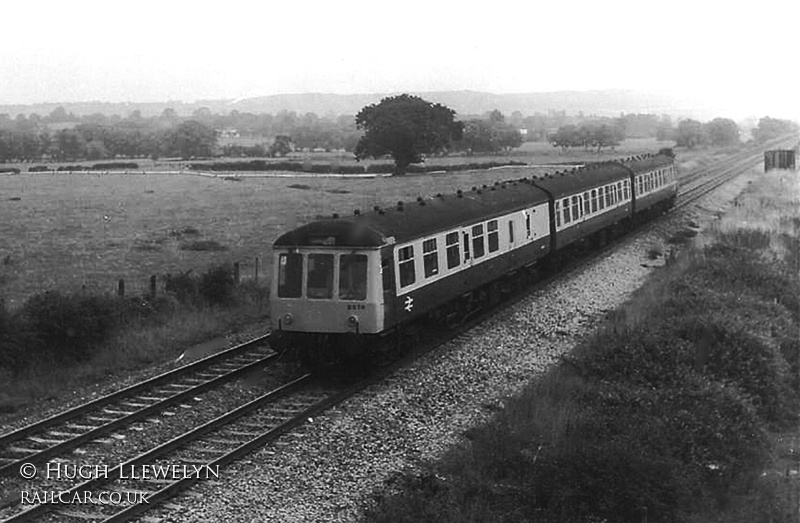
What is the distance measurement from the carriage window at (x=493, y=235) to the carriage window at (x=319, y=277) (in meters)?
6.17

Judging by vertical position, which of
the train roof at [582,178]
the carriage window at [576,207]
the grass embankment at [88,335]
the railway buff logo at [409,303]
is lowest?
the grass embankment at [88,335]

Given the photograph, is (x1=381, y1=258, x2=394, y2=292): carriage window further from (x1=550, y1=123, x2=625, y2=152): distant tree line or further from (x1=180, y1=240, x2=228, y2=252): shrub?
(x1=550, y1=123, x2=625, y2=152): distant tree line

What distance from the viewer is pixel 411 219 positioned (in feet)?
57.1

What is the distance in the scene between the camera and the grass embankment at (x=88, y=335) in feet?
50.8

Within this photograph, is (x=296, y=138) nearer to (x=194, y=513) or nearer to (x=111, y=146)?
(x=111, y=146)

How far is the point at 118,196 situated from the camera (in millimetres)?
55562

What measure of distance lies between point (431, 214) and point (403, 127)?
4324cm

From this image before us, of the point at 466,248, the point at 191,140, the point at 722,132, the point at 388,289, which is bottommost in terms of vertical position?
the point at 388,289

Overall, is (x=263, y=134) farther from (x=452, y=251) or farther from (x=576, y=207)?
(x=452, y=251)

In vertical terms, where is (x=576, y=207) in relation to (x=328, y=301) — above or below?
→ above

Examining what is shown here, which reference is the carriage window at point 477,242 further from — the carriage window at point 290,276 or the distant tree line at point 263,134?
the distant tree line at point 263,134

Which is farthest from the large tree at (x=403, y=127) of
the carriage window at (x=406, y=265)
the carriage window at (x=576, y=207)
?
the carriage window at (x=406, y=265)

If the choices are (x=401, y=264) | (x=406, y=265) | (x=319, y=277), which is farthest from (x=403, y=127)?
(x=319, y=277)

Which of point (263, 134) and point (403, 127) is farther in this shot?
point (263, 134)
